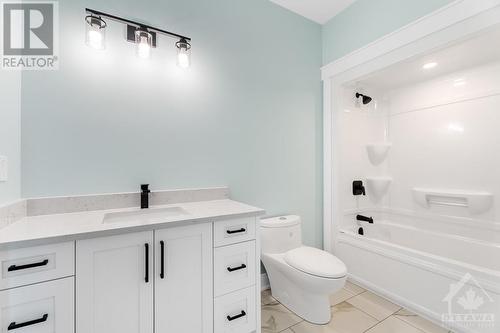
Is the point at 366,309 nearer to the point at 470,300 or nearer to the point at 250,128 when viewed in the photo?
the point at 470,300

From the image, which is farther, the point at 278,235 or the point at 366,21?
the point at 366,21

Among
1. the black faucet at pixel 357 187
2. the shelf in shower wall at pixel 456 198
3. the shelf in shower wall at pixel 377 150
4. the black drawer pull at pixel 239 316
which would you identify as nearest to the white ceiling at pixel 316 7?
the shelf in shower wall at pixel 377 150

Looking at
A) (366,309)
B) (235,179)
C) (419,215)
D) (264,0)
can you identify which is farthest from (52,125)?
(419,215)

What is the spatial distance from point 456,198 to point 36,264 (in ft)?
10.8

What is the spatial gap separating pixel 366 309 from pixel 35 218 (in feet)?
7.56

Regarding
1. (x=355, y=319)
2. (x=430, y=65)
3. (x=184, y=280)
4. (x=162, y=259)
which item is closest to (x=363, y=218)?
(x=355, y=319)

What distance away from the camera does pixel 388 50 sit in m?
1.89

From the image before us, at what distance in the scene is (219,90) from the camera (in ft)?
6.07

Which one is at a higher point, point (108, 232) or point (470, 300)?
point (108, 232)

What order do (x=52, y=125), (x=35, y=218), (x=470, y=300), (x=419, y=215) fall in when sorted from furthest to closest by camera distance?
(x=419, y=215) → (x=470, y=300) → (x=52, y=125) → (x=35, y=218)

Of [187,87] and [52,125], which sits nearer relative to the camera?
[52,125]

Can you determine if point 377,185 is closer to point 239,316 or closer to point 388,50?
point 388,50

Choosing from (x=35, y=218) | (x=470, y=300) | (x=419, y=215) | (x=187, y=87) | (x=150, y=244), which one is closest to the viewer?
(x=150, y=244)

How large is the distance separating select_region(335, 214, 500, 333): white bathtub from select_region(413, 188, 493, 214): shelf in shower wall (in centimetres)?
30
